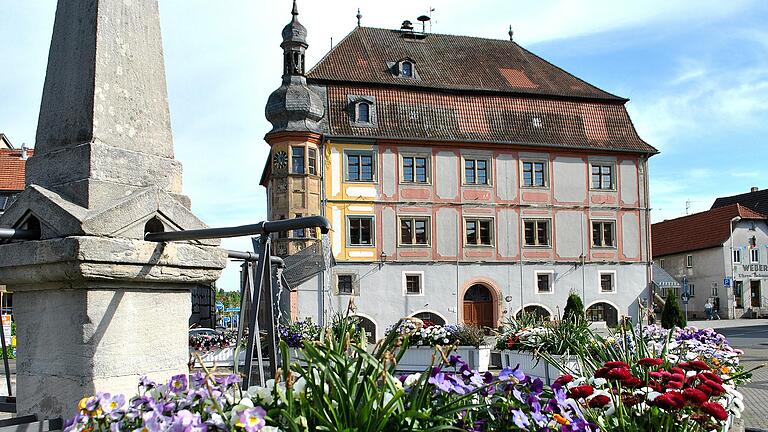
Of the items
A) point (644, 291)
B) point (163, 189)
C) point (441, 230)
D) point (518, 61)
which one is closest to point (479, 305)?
point (441, 230)

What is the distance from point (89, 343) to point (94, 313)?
127 mm

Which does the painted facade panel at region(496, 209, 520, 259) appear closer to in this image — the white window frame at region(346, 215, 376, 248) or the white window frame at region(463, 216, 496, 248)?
the white window frame at region(463, 216, 496, 248)

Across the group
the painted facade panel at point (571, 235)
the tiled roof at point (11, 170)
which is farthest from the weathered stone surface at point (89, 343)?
the tiled roof at point (11, 170)

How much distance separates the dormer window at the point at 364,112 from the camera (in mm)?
34000

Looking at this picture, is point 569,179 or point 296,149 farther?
point 569,179

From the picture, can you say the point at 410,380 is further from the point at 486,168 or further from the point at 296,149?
the point at 486,168

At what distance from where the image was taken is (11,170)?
40.8 metres

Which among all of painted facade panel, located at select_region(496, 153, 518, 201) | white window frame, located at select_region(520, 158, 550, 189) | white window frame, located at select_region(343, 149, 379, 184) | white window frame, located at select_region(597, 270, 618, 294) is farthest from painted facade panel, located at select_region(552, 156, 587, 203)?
white window frame, located at select_region(343, 149, 379, 184)

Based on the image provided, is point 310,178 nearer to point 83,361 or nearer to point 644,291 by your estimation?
point 644,291

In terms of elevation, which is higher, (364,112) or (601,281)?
(364,112)

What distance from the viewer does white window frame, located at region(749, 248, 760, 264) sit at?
53.1 metres

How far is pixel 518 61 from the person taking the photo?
1576 inches

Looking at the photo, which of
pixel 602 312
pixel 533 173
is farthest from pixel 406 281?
pixel 602 312

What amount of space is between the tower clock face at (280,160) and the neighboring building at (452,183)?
0.06 meters
